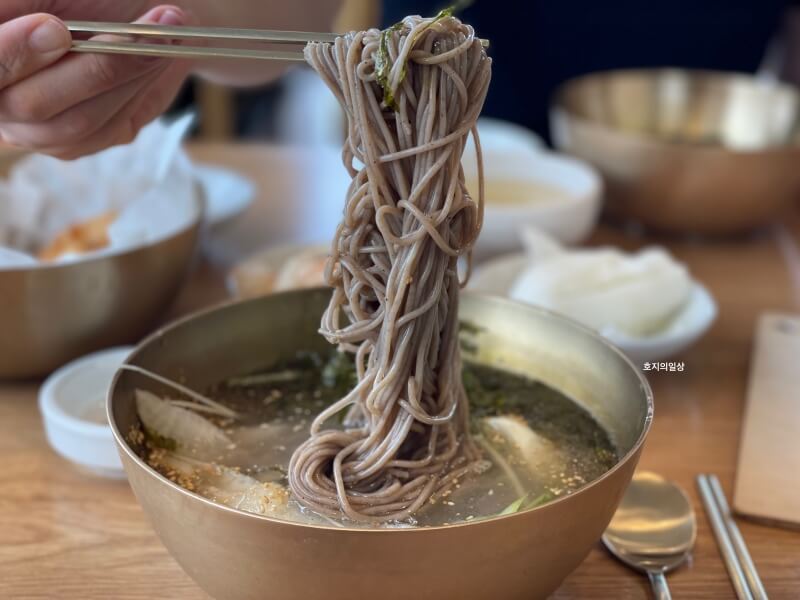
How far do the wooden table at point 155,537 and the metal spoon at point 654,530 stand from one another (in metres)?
0.01

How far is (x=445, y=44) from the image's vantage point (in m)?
0.80

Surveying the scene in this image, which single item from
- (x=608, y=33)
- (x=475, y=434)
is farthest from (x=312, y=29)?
(x=608, y=33)

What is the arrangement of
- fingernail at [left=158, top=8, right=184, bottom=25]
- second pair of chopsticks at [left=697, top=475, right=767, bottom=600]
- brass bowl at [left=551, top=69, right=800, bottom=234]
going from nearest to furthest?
second pair of chopsticks at [left=697, top=475, right=767, bottom=600] → fingernail at [left=158, top=8, right=184, bottom=25] → brass bowl at [left=551, top=69, right=800, bottom=234]

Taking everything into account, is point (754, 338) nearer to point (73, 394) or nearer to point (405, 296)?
point (405, 296)

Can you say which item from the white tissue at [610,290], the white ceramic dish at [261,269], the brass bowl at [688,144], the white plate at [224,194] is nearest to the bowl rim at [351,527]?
the white tissue at [610,290]

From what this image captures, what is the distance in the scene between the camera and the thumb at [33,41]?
34.5 inches

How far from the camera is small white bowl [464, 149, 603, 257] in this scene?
1.66 meters

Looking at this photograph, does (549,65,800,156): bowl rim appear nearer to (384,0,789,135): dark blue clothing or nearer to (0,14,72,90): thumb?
(384,0,789,135): dark blue clothing

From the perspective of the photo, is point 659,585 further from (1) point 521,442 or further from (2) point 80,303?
(2) point 80,303

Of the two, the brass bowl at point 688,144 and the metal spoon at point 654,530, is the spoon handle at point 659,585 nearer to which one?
the metal spoon at point 654,530

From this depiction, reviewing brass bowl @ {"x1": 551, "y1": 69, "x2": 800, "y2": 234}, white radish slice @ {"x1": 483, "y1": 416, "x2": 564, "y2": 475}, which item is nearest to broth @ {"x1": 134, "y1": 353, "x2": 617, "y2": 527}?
white radish slice @ {"x1": 483, "y1": 416, "x2": 564, "y2": 475}

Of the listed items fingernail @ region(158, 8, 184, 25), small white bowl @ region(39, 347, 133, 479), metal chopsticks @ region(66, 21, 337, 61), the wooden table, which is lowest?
the wooden table

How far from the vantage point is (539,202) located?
1849 millimetres

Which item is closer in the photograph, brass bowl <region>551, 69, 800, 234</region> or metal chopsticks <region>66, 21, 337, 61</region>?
metal chopsticks <region>66, 21, 337, 61</region>
